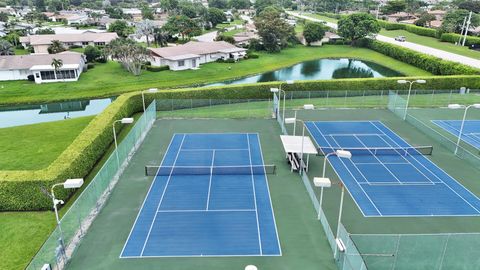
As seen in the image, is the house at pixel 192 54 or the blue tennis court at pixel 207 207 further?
the house at pixel 192 54

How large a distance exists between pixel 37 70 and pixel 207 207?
154 feet

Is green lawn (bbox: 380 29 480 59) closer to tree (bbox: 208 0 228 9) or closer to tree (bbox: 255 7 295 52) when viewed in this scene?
tree (bbox: 255 7 295 52)

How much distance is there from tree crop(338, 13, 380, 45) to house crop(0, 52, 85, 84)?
59459 mm

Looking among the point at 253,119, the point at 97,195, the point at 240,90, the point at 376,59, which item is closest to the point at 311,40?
the point at 376,59

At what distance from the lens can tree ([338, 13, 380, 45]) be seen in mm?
84812

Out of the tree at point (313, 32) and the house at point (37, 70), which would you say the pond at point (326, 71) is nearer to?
the tree at point (313, 32)

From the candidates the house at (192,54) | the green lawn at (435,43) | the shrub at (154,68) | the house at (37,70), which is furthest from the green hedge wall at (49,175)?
the green lawn at (435,43)

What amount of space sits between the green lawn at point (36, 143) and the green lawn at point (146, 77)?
15.1 m

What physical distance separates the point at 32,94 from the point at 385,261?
5086 centimetres

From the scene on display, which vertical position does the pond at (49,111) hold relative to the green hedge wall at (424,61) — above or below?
below

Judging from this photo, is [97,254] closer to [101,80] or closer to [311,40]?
[101,80]

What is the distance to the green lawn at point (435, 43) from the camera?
71.2m

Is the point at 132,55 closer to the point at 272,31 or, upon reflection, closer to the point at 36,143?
the point at 36,143

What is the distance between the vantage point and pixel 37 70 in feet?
184
